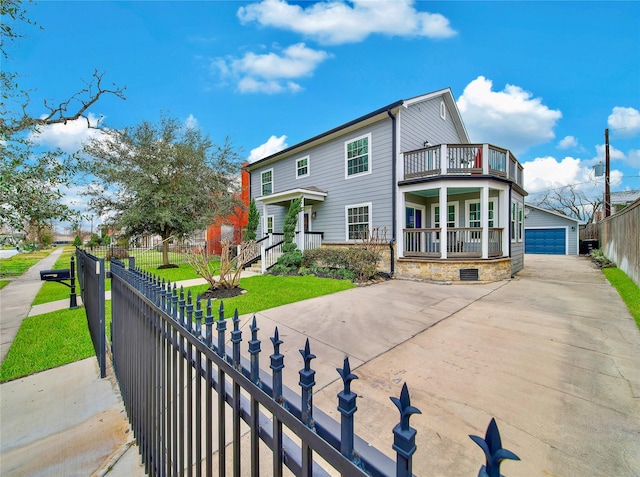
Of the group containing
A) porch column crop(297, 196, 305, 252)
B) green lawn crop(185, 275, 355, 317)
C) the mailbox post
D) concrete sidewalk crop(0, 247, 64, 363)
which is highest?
porch column crop(297, 196, 305, 252)

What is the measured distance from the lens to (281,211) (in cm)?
1563

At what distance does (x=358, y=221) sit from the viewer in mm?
11734

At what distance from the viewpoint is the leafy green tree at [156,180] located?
1322 centimetres

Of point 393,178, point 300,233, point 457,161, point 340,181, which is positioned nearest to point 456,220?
point 457,161

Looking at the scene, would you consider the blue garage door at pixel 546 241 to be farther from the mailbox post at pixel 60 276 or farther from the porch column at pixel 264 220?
the mailbox post at pixel 60 276

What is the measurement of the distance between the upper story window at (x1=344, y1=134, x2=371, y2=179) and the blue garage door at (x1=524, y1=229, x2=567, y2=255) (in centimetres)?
1743

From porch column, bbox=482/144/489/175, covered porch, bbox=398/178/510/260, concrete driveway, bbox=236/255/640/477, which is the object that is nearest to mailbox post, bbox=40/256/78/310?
concrete driveway, bbox=236/255/640/477

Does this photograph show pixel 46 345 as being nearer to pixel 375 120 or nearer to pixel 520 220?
pixel 375 120

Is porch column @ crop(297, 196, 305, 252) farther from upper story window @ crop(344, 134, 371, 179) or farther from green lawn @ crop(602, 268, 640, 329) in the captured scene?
green lawn @ crop(602, 268, 640, 329)

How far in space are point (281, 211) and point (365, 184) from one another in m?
5.89

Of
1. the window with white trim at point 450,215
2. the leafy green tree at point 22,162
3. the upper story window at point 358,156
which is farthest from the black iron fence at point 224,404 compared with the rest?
the window with white trim at point 450,215

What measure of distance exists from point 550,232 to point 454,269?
1684cm

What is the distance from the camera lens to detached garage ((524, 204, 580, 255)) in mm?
19562

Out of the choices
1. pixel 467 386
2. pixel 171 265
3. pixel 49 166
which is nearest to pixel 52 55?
pixel 49 166
